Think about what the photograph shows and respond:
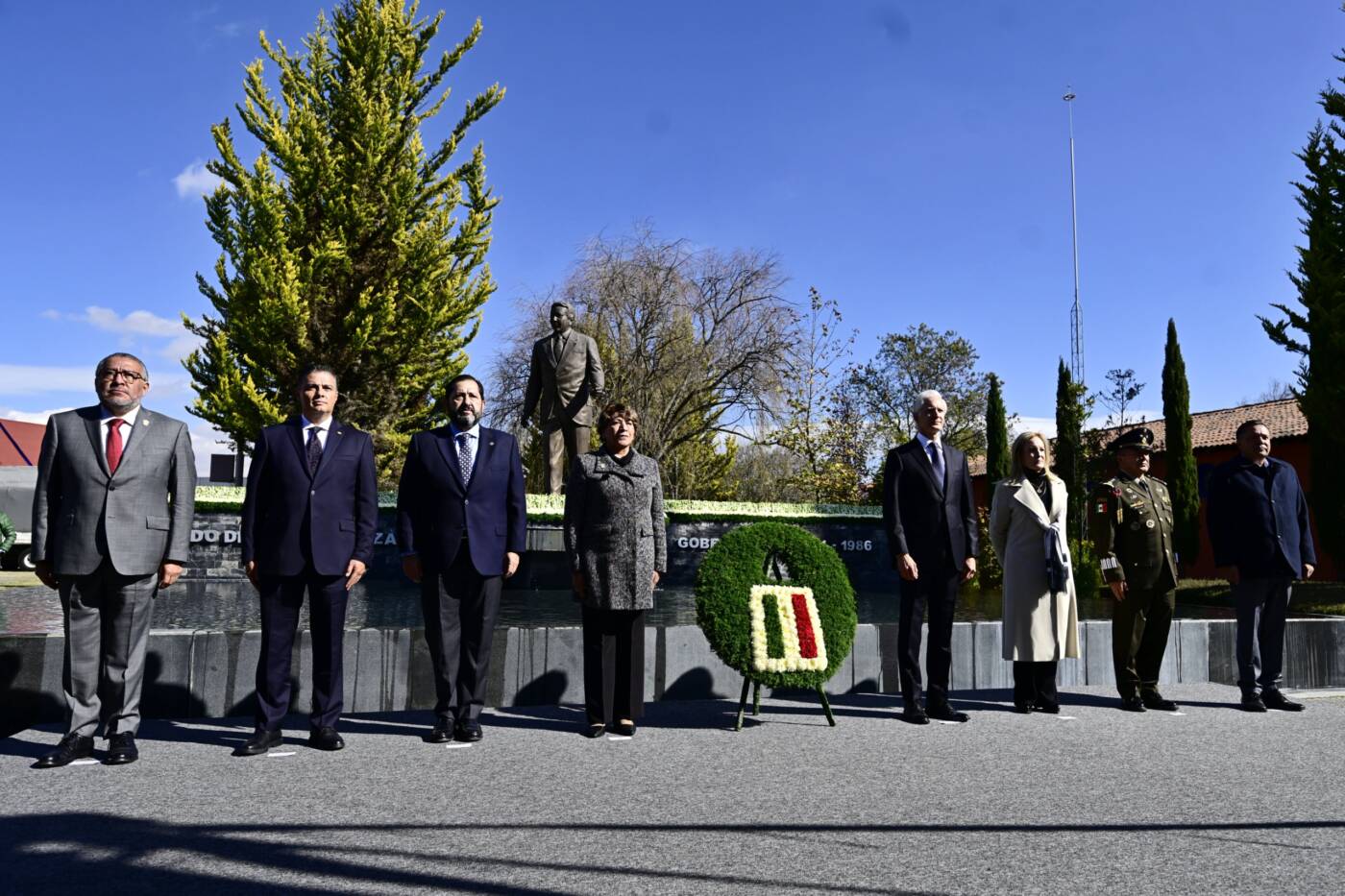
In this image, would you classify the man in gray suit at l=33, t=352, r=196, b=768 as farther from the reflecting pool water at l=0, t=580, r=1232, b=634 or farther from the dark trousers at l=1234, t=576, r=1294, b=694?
the dark trousers at l=1234, t=576, r=1294, b=694

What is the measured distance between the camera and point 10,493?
2123 cm

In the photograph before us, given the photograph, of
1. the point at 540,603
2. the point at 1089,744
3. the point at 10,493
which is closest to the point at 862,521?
the point at 540,603

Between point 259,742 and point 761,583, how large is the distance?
264 cm

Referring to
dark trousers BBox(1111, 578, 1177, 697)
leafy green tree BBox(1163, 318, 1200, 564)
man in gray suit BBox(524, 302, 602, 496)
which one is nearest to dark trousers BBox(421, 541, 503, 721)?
dark trousers BBox(1111, 578, 1177, 697)

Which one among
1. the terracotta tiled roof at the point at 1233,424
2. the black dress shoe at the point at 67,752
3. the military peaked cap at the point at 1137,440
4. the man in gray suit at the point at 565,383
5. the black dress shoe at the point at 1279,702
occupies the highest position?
the terracotta tiled roof at the point at 1233,424

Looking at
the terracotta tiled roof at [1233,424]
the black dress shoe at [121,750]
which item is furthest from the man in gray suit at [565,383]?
the terracotta tiled roof at [1233,424]

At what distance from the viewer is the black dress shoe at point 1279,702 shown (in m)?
6.06

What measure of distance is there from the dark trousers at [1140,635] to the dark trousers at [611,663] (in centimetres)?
308

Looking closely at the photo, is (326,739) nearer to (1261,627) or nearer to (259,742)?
(259,742)

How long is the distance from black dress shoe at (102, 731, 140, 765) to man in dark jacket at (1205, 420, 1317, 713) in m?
6.20

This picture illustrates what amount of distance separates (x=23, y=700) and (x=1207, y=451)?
30.6m

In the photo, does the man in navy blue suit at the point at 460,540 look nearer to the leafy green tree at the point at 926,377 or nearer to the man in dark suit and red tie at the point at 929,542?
the man in dark suit and red tie at the point at 929,542

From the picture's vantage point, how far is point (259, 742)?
435 cm

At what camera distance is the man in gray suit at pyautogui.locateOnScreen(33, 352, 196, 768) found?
13.9 feet
